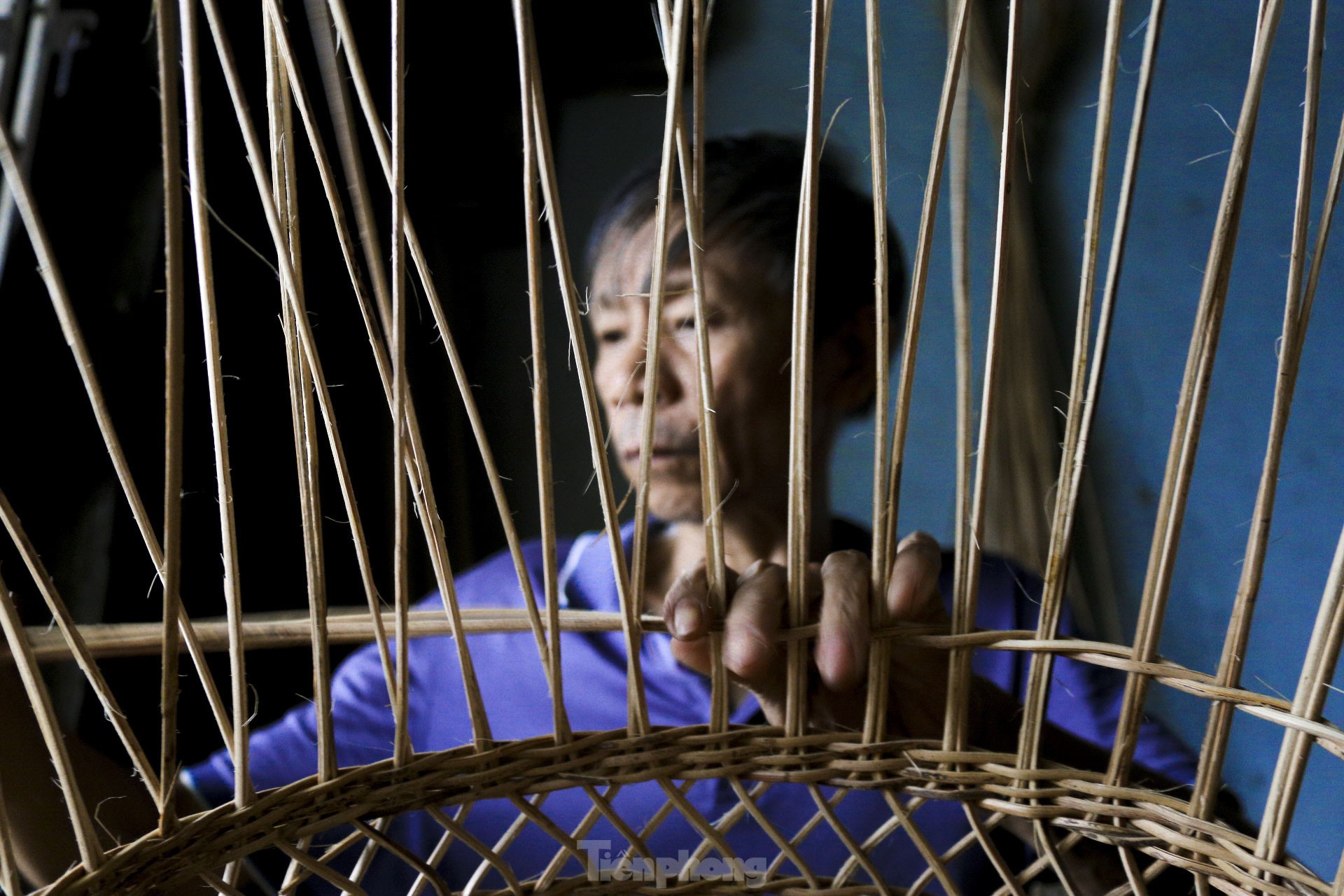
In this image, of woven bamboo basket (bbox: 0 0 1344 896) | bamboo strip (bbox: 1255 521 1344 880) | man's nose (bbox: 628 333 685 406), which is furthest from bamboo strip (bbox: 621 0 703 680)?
man's nose (bbox: 628 333 685 406)

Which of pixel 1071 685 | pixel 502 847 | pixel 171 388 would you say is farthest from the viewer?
pixel 1071 685

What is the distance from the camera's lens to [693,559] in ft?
2.41

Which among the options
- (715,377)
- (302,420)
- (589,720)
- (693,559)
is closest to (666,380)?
(715,377)

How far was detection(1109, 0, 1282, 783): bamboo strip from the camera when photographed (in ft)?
0.97

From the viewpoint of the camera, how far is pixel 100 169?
0.65 metres

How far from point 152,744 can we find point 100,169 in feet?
1.38

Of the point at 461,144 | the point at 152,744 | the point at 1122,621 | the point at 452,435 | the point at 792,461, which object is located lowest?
the point at 152,744

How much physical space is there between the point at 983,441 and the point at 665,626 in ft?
0.46

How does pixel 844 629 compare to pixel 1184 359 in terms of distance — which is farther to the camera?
pixel 1184 359

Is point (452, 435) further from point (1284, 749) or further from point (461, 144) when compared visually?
point (1284, 749)

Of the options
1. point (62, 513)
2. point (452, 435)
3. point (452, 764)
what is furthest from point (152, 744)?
point (452, 764)

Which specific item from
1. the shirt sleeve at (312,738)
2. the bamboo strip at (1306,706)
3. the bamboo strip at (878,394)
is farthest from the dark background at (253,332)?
the bamboo strip at (1306,706)

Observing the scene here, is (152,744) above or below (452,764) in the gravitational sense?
below

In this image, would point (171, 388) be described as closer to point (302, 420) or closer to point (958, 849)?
point (302, 420)
